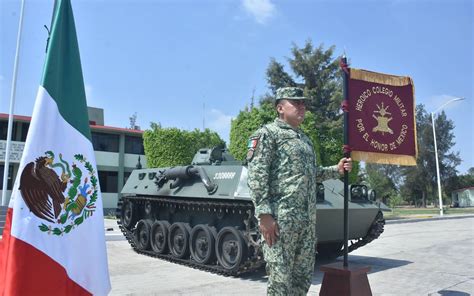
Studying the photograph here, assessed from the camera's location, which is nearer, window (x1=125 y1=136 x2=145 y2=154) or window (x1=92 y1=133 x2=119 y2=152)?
window (x1=92 y1=133 x2=119 y2=152)

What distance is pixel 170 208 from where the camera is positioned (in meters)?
9.98

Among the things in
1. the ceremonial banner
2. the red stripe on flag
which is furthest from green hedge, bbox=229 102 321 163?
the red stripe on flag

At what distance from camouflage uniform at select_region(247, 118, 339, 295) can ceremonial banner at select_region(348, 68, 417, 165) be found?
1.02 m

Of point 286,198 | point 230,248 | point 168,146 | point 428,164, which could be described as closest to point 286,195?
point 286,198

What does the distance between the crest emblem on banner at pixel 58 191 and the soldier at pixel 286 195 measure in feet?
3.97

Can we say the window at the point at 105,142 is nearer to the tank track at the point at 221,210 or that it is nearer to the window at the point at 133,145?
the window at the point at 133,145

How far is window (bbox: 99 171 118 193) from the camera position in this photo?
2875 centimetres

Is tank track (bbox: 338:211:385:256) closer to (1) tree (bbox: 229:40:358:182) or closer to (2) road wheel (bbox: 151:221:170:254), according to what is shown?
(2) road wheel (bbox: 151:221:170:254)

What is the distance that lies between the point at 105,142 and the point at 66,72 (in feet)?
87.2

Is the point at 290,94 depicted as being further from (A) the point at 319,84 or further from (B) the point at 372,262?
(A) the point at 319,84

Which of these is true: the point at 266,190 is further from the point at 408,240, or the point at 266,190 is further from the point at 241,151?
the point at 241,151

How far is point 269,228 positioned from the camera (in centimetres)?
329

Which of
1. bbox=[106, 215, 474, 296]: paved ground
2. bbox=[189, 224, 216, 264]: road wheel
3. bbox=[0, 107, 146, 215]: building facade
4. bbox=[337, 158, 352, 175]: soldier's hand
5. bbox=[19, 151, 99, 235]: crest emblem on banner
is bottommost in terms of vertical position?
bbox=[106, 215, 474, 296]: paved ground

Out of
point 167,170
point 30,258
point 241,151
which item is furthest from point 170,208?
point 241,151
